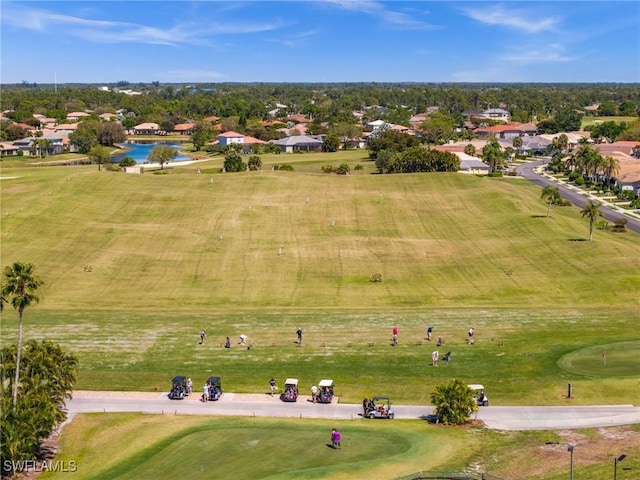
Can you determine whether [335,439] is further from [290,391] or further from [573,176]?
[573,176]

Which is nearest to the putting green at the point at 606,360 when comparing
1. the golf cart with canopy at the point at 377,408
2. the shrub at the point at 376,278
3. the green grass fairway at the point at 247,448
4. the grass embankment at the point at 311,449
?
the grass embankment at the point at 311,449

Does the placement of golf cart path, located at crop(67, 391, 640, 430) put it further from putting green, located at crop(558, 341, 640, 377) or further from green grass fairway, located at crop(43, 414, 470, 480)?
putting green, located at crop(558, 341, 640, 377)

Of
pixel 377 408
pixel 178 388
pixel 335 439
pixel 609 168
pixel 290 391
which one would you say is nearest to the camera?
pixel 335 439

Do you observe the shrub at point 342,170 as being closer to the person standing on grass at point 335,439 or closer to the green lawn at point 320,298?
the green lawn at point 320,298

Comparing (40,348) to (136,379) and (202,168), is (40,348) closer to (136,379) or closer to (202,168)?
(136,379)

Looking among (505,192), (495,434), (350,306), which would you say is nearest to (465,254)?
(350,306)

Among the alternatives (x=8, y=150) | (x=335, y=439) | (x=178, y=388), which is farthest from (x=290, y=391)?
(x=8, y=150)

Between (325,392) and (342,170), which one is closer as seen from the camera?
(325,392)
